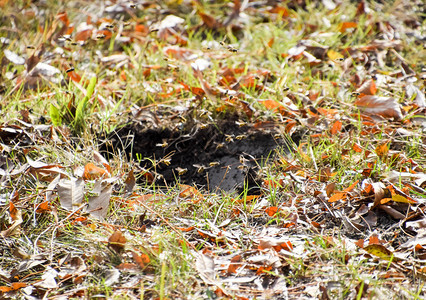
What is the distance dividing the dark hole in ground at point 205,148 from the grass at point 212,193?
74 mm

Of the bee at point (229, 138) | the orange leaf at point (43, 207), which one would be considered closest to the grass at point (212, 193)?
the orange leaf at point (43, 207)

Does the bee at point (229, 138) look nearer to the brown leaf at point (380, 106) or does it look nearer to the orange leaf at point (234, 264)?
the brown leaf at point (380, 106)

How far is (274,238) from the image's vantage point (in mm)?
1811

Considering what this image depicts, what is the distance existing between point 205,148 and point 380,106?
1.05 m

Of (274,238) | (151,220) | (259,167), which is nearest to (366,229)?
(274,238)

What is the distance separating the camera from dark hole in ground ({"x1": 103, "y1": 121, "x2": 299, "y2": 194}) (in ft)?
8.14

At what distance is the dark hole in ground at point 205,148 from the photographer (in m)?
2.48

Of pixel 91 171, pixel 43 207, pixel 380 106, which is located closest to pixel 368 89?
pixel 380 106

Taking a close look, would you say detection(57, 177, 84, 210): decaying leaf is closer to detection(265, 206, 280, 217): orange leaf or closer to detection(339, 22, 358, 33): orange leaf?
detection(265, 206, 280, 217): orange leaf

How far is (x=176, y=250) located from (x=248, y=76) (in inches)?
56.0

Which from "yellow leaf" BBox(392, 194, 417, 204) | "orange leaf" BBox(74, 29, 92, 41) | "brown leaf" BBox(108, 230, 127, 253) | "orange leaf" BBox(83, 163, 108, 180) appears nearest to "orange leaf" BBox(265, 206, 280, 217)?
"yellow leaf" BBox(392, 194, 417, 204)

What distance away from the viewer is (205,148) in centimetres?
260

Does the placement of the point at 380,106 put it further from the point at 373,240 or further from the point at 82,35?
the point at 82,35

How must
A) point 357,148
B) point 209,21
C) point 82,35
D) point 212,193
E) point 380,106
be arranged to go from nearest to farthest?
1. point 212,193
2. point 357,148
3. point 380,106
4. point 82,35
5. point 209,21
